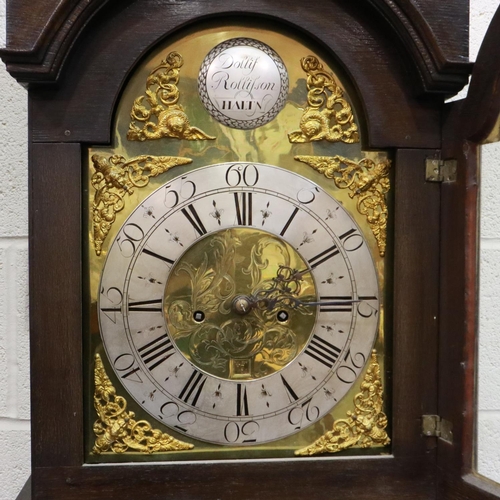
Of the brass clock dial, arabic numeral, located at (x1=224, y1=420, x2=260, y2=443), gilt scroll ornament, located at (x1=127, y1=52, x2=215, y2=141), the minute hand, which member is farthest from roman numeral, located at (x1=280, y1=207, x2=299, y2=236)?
arabic numeral, located at (x1=224, y1=420, x2=260, y2=443)

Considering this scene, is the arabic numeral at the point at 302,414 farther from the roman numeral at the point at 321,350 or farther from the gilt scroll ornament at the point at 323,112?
the gilt scroll ornament at the point at 323,112

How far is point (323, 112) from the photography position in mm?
1155

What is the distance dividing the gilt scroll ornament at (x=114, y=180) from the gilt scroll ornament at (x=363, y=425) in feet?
1.62

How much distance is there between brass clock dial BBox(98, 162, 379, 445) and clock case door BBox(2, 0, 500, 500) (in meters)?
0.07

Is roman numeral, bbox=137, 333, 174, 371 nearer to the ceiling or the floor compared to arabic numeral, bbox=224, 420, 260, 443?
Result: nearer to the ceiling

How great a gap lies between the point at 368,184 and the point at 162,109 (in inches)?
14.8

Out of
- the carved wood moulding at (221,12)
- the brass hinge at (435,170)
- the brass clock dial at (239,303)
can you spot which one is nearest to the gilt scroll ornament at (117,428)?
the brass clock dial at (239,303)

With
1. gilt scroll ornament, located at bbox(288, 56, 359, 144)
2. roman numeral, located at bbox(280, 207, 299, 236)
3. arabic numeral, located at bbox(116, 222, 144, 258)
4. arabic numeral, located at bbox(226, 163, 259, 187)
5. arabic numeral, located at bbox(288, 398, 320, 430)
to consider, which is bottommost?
arabic numeral, located at bbox(288, 398, 320, 430)

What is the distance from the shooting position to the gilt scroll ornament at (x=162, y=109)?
112 cm

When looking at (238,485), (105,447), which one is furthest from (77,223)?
(238,485)

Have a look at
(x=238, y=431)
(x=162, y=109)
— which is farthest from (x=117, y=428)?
(x=162, y=109)

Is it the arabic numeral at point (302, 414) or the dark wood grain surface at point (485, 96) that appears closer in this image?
the dark wood grain surface at point (485, 96)

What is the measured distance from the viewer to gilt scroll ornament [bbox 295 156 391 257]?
1.16 metres

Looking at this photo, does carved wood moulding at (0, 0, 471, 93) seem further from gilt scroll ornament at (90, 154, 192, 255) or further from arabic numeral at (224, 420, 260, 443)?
arabic numeral at (224, 420, 260, 443)
